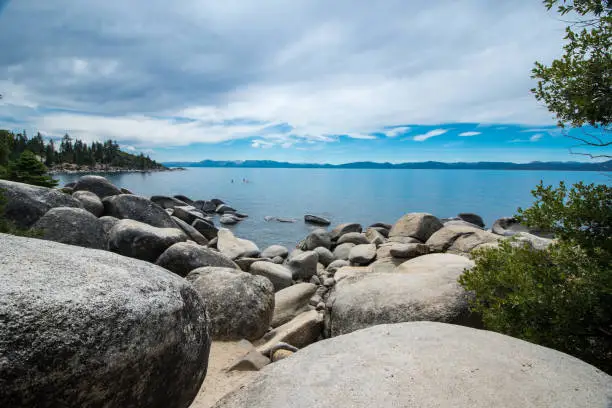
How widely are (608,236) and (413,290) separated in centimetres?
295

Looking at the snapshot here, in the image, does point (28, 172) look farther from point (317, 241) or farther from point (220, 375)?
point (220, 375)

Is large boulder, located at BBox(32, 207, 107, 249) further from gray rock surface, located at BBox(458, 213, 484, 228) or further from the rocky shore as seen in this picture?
gray rock surface, located at BBox(458, 213, 484, 228)

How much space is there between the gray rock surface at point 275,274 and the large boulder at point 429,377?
7.80 m

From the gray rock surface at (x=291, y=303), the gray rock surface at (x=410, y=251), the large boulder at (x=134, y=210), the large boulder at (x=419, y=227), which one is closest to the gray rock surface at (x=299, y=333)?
the gray rock surface at (x=291, y=303)

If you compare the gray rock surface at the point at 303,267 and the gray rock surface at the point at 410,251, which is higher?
the gray rock surface at the point at 410,251

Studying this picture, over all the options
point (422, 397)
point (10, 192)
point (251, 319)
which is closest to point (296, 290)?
point (251, 319)

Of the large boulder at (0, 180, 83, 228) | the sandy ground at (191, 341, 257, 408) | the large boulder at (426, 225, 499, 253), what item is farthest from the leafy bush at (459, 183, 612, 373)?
the large boulder at (0, 180, 83, 228)

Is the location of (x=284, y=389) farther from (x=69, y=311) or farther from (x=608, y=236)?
(x=608, y=236)

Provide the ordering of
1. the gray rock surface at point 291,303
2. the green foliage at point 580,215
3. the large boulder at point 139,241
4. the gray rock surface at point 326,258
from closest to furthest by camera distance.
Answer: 1. the green foliage at point 580,215
2. the gray rock surface at point 291,303
3. the large boulder at point 139,241
4. the gray rock surface at point 326,258

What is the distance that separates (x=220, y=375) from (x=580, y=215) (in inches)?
210

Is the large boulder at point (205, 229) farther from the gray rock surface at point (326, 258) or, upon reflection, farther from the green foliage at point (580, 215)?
the green foliage at point (580, 215)

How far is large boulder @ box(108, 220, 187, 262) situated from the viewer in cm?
1058

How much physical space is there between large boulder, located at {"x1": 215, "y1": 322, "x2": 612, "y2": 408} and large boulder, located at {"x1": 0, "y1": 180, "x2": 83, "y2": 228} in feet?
38.2

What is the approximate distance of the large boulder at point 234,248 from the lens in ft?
52.6
